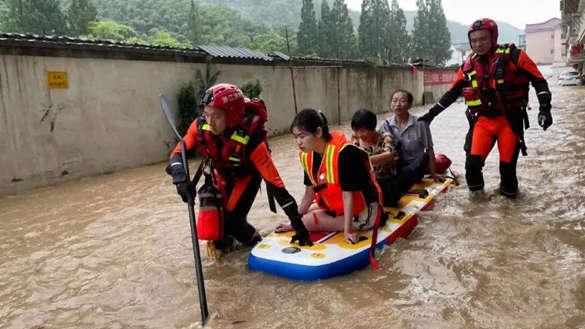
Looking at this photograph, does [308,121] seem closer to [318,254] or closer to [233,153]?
[233,153]

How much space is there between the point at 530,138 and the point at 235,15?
67.0 metres

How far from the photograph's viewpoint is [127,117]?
8.26 m

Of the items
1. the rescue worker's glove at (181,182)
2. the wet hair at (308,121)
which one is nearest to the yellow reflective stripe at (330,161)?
the wet hair at (308,121)

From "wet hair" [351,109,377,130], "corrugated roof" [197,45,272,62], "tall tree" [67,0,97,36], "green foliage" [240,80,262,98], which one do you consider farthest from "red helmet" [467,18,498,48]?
"tall tree" [67,0,97,36]

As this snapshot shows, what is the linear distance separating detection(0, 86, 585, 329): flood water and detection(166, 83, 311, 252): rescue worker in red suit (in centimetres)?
50

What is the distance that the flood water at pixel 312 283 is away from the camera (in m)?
2.62

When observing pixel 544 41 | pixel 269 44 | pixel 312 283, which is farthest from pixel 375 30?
pixel 312 283

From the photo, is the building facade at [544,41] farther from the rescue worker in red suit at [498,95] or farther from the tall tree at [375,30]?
the rescue worker in red suit at [498,95]

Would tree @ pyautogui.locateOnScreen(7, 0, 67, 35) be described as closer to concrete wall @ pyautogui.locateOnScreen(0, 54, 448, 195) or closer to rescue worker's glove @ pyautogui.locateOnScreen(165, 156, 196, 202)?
concrete wall @ pyautogui.locateOnScreen(0, 54, 448, 195)

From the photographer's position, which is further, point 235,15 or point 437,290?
point 235,15

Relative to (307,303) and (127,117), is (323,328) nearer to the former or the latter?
(307,303)

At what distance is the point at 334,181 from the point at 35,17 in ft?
131

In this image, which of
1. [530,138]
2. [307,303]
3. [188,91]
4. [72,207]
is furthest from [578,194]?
[188,91]

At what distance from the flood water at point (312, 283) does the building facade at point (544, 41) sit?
87.4m
